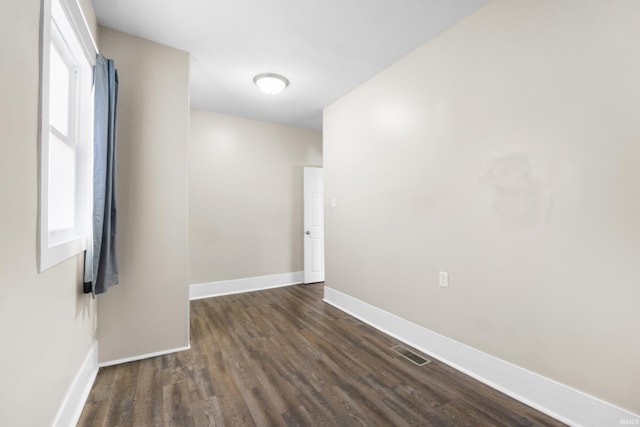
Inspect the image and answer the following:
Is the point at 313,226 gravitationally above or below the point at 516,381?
above

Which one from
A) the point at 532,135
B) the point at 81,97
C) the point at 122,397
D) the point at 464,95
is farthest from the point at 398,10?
the point at 122,397

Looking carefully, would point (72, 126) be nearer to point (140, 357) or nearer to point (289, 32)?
point (289, 32)

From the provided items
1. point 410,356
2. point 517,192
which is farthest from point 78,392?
point 517,192

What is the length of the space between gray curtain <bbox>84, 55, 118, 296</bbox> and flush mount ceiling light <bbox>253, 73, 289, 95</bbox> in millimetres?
1457

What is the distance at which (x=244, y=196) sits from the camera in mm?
Answer: 4691

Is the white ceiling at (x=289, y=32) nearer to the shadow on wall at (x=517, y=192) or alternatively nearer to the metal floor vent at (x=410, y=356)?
the shadow on wall at (x=517, y=192)

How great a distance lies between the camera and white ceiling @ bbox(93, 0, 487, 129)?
2.17m

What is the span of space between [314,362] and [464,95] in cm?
255

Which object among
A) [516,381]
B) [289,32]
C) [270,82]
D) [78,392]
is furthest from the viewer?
[270,82]

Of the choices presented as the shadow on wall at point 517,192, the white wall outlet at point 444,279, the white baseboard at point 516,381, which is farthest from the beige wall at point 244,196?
the shadow on wall at point 517,192

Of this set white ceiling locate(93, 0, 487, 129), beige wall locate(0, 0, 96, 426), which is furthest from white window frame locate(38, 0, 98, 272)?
white ceiling locate(93, 0, 487, 129)

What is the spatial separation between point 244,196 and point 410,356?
3353 mm

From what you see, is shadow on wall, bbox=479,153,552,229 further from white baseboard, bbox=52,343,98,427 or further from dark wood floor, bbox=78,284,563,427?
white baseboard, bbox=52,343,98,427

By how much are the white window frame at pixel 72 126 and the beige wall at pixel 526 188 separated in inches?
103
